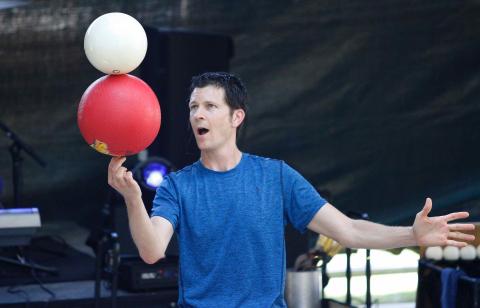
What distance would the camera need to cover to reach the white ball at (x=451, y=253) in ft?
17.9

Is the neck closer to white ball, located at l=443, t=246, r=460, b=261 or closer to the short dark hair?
the short dark hair

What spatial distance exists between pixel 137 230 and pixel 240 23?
388cm

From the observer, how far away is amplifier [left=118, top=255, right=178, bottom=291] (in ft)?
20.4

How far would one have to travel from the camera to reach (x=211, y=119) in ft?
11.2

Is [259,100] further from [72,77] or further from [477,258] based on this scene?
[477,258]

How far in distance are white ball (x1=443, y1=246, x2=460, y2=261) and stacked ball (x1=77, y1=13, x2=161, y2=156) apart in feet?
8.87

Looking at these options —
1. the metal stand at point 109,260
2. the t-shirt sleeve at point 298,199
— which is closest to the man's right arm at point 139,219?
the t-shirt sleeve at point 298,199

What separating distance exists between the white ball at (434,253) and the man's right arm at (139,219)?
261 cm

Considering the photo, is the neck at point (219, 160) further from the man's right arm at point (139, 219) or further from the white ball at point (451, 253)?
the white ball at point (451, 253)

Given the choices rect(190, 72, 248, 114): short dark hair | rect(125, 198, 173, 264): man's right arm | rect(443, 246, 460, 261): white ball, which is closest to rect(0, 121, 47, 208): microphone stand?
rect(443, 246, 460, 261): white ball

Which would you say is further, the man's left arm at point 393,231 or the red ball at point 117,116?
the man's left arm at point 393,231

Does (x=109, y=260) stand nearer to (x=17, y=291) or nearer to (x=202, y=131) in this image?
(x=17, y=291)

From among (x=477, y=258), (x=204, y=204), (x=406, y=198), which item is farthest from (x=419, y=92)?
(x=204, y=204)

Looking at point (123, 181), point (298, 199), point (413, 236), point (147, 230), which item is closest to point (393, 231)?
point (413, 236)
